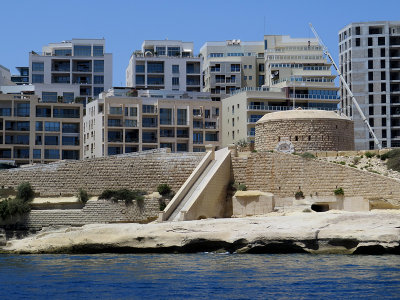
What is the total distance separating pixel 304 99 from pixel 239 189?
2859cm

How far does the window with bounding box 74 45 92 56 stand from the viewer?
101062mm

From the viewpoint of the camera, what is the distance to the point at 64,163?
188 ft

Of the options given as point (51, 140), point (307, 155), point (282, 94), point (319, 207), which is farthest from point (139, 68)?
point (319, 207)

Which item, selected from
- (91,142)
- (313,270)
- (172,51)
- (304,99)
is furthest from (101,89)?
(313,270)

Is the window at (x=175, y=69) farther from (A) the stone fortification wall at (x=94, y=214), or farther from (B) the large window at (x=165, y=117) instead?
(A) the stone fortification wall at (x=94, y=214)

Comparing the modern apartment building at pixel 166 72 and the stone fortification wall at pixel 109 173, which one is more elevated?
the modern apartment building at pixel 166 72

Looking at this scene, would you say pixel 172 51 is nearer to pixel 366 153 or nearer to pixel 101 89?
pixel 101 89

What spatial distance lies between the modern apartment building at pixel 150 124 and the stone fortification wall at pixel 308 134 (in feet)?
60.5

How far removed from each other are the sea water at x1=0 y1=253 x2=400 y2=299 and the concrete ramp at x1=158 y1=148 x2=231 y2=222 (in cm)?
1167

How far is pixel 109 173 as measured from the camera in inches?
2216

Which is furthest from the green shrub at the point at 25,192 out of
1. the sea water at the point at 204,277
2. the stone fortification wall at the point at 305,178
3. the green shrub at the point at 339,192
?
the green shrub at the point at 339,192

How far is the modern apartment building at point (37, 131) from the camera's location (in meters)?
73.8

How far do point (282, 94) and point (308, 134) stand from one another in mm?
22262

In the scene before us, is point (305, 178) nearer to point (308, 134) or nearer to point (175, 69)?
point (308, 134)
